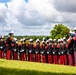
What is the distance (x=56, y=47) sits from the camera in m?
24.5

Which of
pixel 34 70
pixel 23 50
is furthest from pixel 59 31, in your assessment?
pixel 34 70

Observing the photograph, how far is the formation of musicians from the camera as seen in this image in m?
21.8

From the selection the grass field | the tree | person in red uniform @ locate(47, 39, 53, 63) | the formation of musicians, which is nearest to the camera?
the grass field

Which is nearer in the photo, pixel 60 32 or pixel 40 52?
pixel 40 52

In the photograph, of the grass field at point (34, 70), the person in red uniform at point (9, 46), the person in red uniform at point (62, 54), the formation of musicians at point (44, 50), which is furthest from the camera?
the person in red uniform at point (9, 46)

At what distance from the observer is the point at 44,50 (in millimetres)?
25859

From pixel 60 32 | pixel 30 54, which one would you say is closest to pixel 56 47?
pixel 30 54

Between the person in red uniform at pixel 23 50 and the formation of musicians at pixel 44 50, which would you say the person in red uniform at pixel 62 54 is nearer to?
the formation of musicians at pixel 44 50

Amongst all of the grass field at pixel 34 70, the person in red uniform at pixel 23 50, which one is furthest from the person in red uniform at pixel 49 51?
the grass field at pixel 34 70

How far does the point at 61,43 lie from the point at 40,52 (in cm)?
311

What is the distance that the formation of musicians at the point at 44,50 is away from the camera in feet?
71.5

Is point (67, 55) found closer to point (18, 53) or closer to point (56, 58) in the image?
point (56, 58)

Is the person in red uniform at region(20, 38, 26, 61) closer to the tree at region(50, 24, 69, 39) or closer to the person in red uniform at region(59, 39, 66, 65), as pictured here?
the person in red uniform at region(59, 39, 66, 65)

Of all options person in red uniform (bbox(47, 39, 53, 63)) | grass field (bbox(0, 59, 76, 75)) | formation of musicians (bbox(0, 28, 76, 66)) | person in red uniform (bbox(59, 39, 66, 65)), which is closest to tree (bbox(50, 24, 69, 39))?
formation of musicians (bbox(0, 28, 76, 66))
